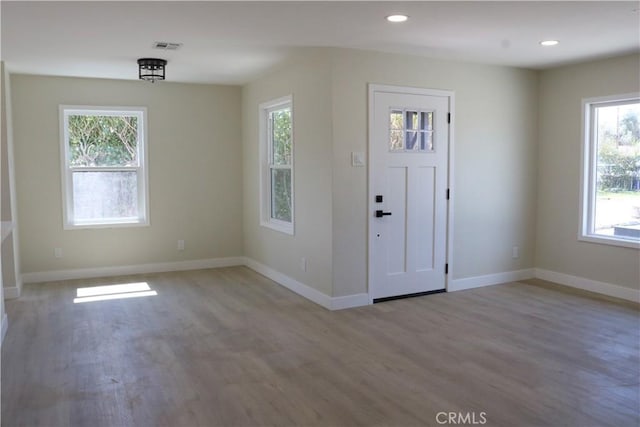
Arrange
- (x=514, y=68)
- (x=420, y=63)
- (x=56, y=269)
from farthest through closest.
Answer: (x=56, y=269), (x=514, y=68), (x=420, y=63)

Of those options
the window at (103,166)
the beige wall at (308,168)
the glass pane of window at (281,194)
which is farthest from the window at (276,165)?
the window at (103,166)

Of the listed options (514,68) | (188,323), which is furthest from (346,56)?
(188,323)

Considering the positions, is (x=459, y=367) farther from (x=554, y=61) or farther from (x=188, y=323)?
(x=554, y=61)

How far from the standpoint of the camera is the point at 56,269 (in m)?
6.22

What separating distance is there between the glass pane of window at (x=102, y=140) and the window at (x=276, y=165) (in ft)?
5.38

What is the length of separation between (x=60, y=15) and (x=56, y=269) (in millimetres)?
3582

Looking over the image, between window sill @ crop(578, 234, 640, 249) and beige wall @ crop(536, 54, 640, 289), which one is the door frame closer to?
beige wall @ crop(536, 54, 640, 289)

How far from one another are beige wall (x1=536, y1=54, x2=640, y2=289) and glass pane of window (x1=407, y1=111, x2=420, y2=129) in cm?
180

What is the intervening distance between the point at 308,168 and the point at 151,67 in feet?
5.97

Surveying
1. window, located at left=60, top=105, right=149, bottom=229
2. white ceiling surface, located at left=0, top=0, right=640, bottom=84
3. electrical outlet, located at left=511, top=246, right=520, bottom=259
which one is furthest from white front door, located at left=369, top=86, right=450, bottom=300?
window, located at left=60, top=105, right=149, bottom=229

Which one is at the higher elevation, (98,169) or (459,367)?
(98,169)

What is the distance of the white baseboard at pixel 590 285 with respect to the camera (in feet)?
17.0

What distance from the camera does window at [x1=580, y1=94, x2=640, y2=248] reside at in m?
5.26

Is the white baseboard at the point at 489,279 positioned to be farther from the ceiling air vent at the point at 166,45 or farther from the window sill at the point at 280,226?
the ceiling air vent at the point at 166,45
